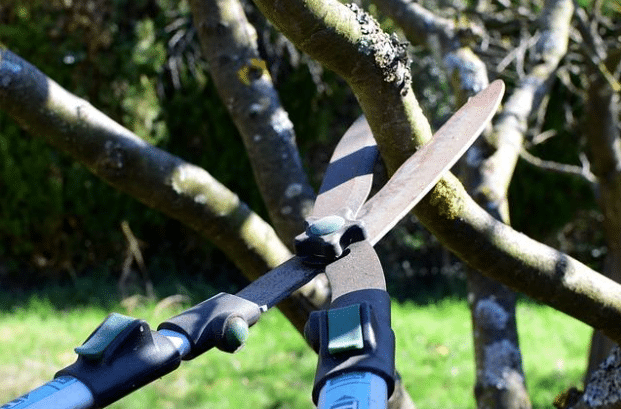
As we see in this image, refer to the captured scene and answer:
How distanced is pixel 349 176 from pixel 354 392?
0.70 meters

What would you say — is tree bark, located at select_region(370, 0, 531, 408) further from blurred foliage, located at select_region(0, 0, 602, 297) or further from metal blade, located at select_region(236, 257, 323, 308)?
blurred foliage, located at select_region(0, 0, 602, 297)

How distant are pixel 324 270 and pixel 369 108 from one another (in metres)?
0.28

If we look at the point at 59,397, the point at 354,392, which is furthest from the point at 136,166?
the point at 354,392

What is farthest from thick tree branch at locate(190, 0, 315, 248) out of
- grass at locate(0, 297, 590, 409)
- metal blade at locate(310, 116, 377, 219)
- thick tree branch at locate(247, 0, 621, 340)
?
grass at locate(0, 297, 590, 409)

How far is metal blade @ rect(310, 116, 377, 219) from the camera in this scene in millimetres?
1500

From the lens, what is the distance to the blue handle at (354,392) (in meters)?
0.94

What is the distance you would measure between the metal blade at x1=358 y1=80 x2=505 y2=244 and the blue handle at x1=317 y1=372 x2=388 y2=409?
0.41m

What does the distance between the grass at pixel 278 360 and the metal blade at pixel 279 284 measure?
2826mm

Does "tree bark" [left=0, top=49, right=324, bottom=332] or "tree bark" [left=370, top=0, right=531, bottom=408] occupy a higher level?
"tree bark" [left=0, top=49, right=324, bottom=332]

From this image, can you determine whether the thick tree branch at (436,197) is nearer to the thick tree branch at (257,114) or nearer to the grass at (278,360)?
the thick tree branch at (257,114)

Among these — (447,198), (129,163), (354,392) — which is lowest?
(129,163)

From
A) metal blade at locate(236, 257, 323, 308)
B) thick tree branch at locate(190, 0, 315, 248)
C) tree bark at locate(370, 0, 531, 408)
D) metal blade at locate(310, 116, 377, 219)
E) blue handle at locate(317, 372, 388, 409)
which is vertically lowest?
tree bark at locate(370, 0, 531, 408)

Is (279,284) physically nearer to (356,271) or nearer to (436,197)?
(356,271)

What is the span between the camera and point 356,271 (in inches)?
50.3
